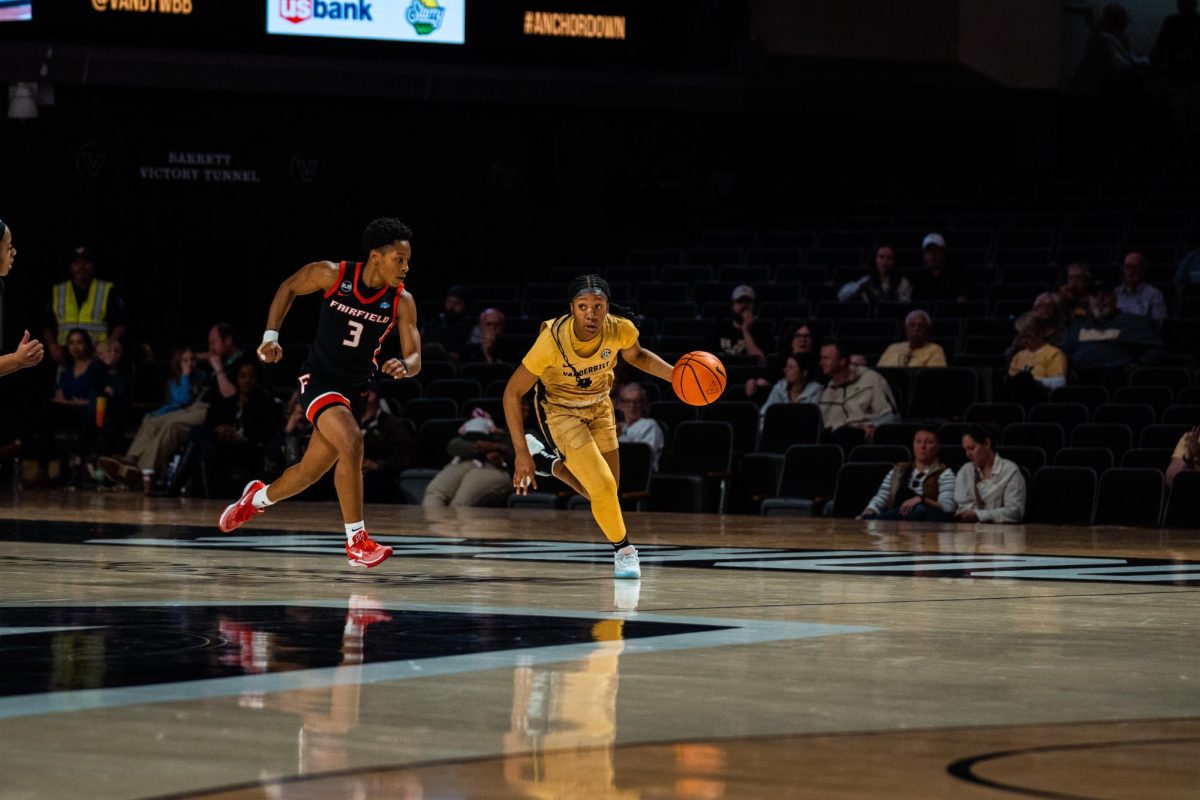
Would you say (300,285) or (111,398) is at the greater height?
(300,285)

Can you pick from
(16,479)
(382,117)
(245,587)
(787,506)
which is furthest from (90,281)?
(245,587)

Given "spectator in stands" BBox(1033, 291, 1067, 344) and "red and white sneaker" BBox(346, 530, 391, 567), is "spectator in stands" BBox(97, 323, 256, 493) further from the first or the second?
"red and white sneaker" BBox(346, 530, 391, 567)

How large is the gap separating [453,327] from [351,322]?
9353mm

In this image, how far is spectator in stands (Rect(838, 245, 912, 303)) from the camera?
17547 millimetres

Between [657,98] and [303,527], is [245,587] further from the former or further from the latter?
[657,98]

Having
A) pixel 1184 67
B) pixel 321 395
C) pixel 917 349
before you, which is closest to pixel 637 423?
pixel 917 349

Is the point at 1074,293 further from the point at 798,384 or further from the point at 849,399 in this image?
the point at 798,384

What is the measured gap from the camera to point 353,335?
29.7 feet

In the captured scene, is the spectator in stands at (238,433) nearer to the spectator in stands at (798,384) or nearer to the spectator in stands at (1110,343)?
the spectator in stands at (798,384)

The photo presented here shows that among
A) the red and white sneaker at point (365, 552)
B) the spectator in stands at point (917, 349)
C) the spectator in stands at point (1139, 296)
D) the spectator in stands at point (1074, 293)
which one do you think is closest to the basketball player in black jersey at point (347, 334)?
the red and white sneaker at point (365, 552)

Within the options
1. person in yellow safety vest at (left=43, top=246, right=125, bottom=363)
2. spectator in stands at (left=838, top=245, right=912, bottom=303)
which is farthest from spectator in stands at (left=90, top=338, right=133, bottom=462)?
spectator in stands at (left=838, top=245, right=912, bottom=303)

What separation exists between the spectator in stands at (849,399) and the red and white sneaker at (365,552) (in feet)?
20.3

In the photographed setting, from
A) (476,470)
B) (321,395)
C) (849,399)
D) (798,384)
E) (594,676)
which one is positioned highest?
(798,384)

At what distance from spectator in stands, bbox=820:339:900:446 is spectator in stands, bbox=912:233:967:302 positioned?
3311mm
